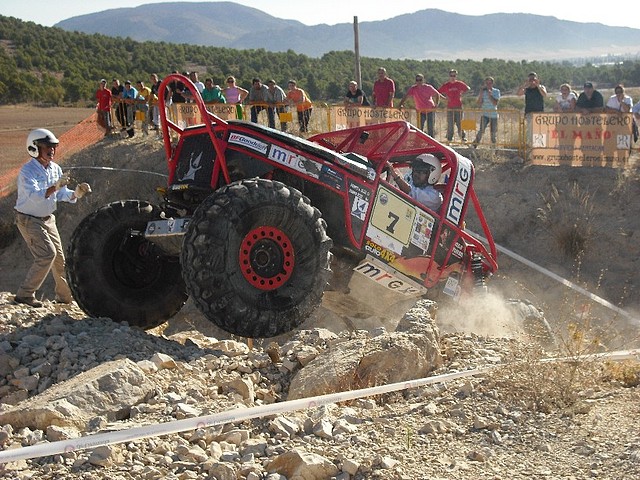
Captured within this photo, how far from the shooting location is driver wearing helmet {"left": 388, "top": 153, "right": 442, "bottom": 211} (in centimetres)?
862

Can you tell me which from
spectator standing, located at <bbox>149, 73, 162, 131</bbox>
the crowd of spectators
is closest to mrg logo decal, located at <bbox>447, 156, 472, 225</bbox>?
the crowd of spectators

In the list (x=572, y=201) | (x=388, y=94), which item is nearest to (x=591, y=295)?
(x=572, y=201)

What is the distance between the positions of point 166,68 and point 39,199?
51.4m

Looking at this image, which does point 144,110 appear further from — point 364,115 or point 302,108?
point 364,115

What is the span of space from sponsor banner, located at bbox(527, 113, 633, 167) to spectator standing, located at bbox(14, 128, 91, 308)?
34.3ft

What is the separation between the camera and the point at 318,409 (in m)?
5.30

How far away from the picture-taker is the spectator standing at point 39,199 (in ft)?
26.2

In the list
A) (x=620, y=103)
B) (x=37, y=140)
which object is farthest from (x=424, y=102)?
(x=37, y=140)

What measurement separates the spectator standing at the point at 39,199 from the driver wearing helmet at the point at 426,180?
3296 mm

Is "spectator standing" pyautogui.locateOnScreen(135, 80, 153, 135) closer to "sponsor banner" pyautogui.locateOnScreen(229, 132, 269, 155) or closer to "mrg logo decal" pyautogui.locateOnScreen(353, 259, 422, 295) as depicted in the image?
"mrg logo decal" pyautogui.locateOnScreen(353, 259, 422, 295)

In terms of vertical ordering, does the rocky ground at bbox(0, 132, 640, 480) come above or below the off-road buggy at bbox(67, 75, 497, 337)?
below

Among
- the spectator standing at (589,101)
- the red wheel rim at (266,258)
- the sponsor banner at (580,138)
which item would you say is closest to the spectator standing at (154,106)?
the sponsor banner at (580,138)

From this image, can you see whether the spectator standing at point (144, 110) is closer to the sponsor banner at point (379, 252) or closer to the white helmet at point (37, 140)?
the white helmet at point (37, 140)

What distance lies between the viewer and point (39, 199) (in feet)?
26.3
